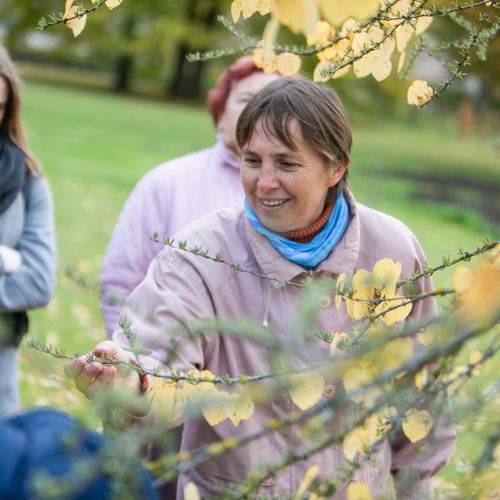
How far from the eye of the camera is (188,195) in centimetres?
352

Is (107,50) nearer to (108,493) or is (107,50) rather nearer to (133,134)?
(133,134)

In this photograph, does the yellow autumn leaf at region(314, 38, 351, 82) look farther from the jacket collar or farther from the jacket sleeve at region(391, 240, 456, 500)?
the jacket sleeve at region(391, 240, 456, 500)

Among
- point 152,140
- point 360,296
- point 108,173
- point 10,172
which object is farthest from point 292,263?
point 152,140

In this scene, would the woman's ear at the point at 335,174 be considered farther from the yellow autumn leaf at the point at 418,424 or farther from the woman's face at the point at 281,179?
the yellow autumn leaf at the point at 418,424

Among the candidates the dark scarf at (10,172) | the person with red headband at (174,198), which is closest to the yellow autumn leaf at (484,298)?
the person with red headband at (174,198)

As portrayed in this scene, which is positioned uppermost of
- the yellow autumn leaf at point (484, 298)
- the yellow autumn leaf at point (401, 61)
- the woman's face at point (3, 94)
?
the yellow autumn leaf at point (401, 61)

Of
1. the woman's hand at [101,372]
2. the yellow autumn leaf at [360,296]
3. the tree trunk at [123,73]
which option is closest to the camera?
the yellow autumn leaf at [360,296]

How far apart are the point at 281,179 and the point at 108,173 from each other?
1191 cm

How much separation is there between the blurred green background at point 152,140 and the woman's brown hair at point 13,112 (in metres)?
0.75

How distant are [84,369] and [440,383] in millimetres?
798

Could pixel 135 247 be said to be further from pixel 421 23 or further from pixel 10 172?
pixel 421 23

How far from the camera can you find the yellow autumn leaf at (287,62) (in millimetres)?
2453

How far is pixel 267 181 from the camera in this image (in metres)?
2.44

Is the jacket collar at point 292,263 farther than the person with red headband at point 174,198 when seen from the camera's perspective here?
No
